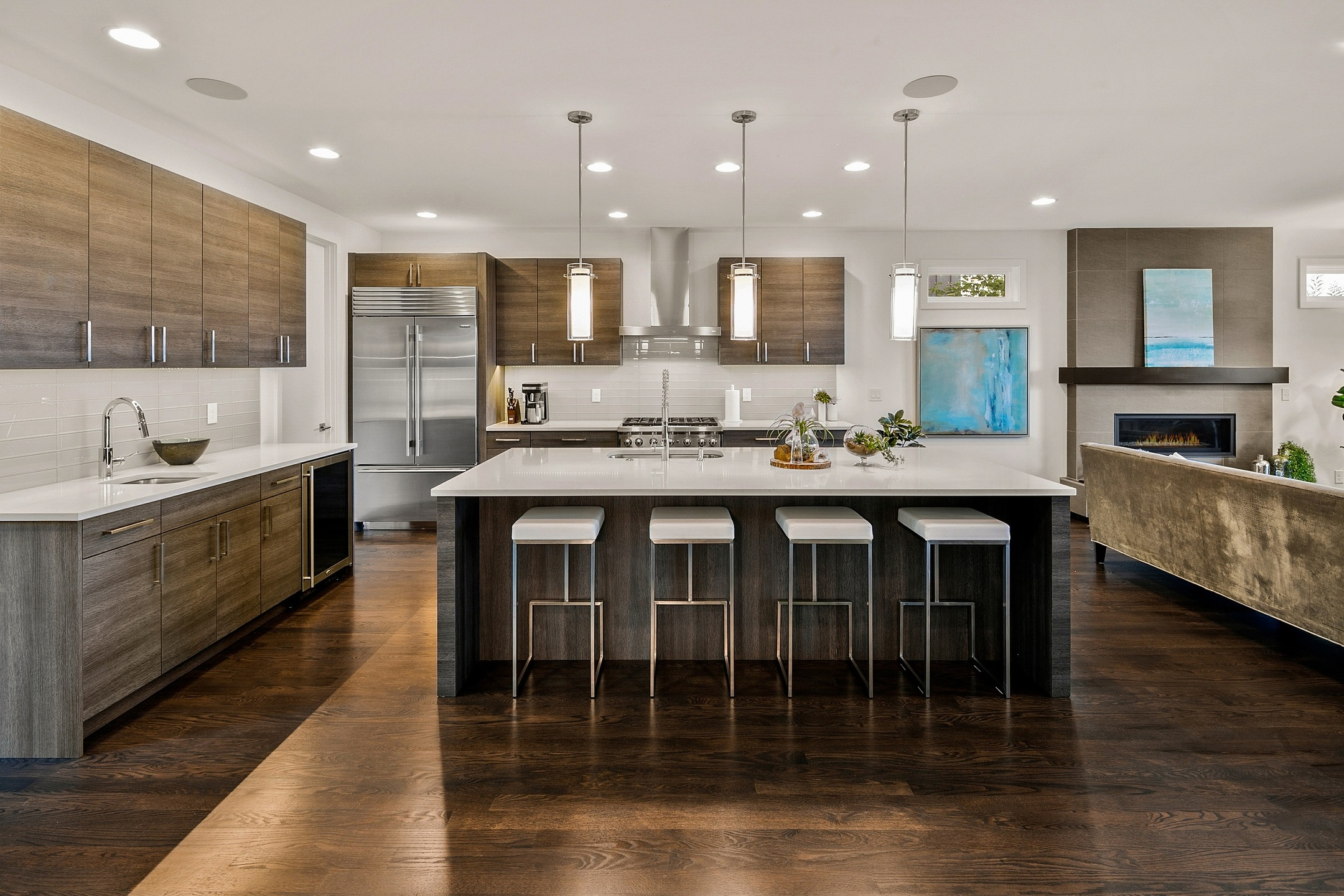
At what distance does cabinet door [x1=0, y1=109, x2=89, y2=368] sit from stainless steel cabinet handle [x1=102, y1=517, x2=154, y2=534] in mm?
651

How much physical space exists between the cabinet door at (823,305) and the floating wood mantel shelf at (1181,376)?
2.14m

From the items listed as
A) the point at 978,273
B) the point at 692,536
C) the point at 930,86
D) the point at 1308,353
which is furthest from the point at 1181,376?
the point at 692,536

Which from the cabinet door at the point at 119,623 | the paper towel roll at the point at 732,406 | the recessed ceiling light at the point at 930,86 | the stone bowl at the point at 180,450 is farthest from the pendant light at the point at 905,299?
the stone bowl at the point at 180,450

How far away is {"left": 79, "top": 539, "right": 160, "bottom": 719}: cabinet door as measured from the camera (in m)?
2.57

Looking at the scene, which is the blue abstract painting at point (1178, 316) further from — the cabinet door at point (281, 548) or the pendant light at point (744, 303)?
the cabinet door at point (281, 548)

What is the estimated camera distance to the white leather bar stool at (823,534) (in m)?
3.01

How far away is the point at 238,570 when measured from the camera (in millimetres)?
3594

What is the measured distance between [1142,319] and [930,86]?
14.5 ft

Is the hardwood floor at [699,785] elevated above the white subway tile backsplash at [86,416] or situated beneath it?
situated beneath

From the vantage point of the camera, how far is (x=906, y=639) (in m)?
3.46

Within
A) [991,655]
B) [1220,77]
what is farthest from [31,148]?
[1220,77]

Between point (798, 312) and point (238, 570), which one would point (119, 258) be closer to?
point (238, 570)

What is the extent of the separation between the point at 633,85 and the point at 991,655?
299cm

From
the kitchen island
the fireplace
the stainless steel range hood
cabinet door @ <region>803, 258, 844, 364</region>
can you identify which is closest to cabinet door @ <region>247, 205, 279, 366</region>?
the kitchen island
